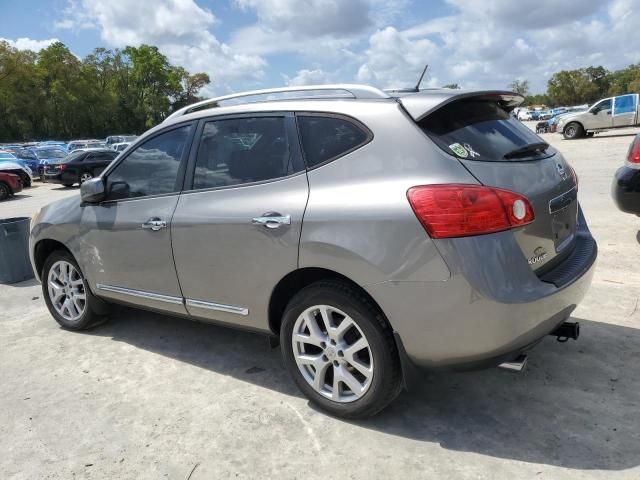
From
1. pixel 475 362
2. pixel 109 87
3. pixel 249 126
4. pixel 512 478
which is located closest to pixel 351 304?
pixel 475 362

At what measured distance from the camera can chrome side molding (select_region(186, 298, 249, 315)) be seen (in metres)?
3.31

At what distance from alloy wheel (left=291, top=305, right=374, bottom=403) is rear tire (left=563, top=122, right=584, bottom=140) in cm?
2620

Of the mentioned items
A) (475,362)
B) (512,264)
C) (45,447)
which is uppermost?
(512,264)

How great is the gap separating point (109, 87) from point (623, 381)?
88559 millimetres

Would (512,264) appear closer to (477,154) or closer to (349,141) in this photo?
(477,154)

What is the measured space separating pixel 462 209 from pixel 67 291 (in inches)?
145

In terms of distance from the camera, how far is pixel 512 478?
2424 millimetres

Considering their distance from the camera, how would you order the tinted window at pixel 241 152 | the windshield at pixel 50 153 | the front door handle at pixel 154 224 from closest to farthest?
the tinted window at pixel 241 152 → the front door handle at pixel 154 224 → the windshield at pixel 50 153

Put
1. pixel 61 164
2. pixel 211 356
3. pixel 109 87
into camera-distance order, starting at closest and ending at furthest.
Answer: pixel 211 356 → pixel 61 164 → pixel 109 87

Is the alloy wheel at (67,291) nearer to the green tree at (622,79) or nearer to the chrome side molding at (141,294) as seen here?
the chrome side molding at (141,294)

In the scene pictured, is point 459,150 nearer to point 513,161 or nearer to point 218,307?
point 513,161

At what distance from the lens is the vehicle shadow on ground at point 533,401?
2641 mm

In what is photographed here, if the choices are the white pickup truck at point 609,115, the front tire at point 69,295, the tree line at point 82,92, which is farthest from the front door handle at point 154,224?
the tree line at point 82,92

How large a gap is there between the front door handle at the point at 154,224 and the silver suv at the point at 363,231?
12 millimetres
